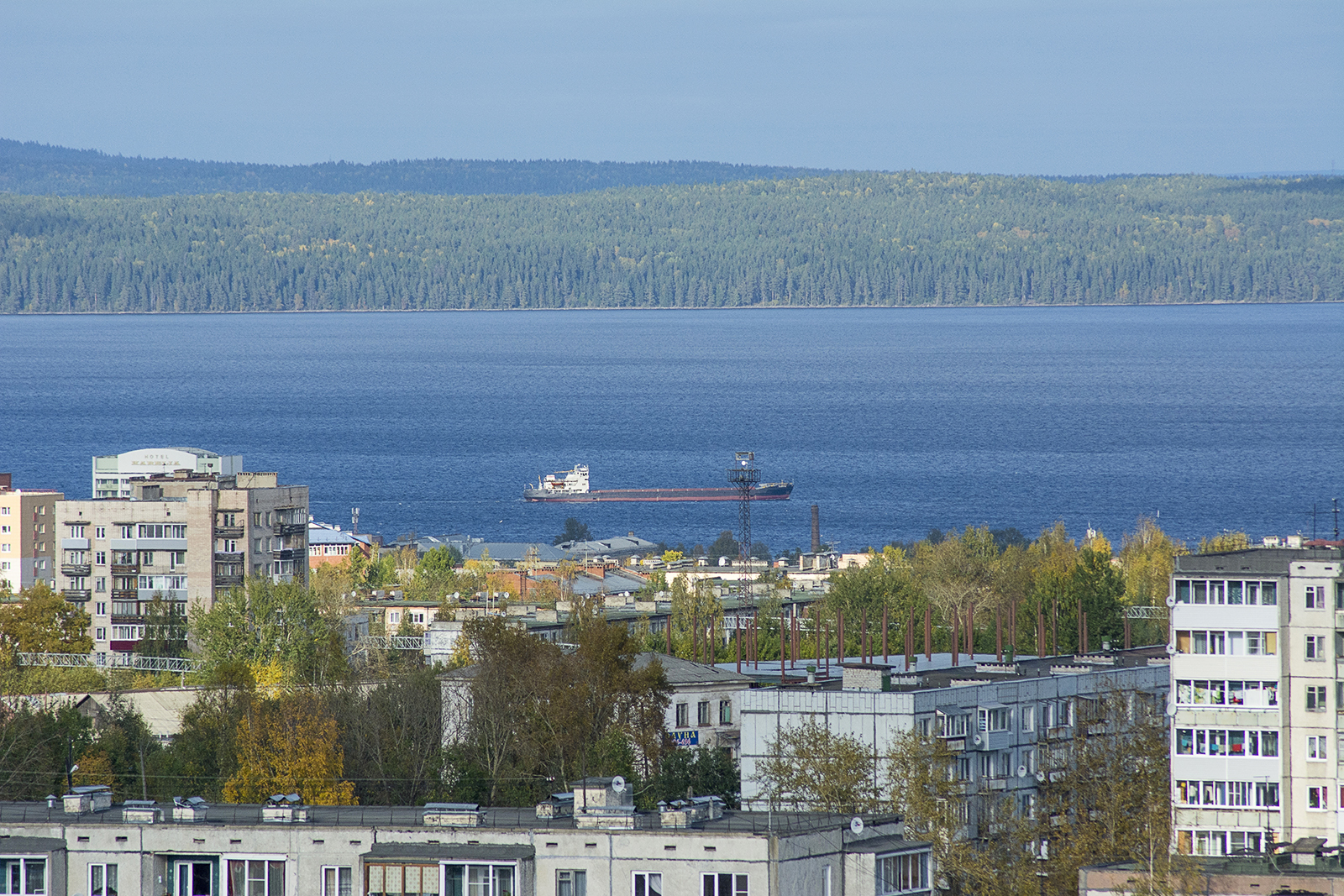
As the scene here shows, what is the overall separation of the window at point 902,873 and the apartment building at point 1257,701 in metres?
6.11

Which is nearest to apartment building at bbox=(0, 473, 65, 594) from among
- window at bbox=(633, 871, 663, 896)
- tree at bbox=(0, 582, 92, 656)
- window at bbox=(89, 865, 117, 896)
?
tree at bbox=(0, 582, 92, 656)

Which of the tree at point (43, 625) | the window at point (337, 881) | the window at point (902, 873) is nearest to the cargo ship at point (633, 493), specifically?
the tree at point (43, 625)

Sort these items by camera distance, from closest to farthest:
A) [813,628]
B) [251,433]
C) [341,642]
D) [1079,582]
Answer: [341,642], [1079,582], [813,628], [251,433]

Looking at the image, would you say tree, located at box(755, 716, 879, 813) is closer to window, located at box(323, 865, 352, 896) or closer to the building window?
the building window

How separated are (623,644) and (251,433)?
422 feet

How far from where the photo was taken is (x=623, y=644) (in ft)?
146

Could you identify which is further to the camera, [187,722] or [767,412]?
[767,412]

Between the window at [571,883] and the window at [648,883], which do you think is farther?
the window at [571,883]

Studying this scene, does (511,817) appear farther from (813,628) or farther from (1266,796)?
(813,628)

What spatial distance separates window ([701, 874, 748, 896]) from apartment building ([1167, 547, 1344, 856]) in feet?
29.7

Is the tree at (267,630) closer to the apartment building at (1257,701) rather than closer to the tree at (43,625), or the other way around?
the tree at (43,625)

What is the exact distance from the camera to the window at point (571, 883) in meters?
24.0

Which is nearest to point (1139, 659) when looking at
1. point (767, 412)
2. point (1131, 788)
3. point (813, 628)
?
point (1131, 788)

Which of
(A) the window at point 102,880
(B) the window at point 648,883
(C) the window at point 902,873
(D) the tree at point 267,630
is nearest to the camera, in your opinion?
(B) the window at point 648,883
